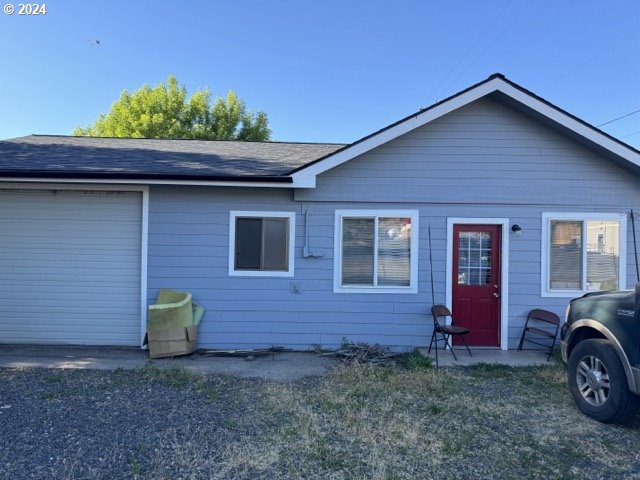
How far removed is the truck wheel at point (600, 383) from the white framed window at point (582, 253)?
2.77m

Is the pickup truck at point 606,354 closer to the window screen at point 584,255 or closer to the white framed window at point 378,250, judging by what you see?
the window screen at point 584,255

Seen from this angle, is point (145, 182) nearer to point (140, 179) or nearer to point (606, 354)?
point (140, 179)

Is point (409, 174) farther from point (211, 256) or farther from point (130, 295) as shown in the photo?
point (130, 295)

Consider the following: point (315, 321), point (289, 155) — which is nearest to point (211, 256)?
point (315, 321)

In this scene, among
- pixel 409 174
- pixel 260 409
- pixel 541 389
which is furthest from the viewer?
pixel 409 174

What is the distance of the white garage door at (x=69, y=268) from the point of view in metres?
7.38

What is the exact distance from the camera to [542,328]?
24.0 ft

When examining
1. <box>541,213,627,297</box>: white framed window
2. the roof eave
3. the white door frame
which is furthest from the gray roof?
<box>541,213,627,297</box>: white framed window

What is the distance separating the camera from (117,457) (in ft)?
11.8

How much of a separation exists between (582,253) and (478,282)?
1.78 metres

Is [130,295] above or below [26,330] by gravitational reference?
above

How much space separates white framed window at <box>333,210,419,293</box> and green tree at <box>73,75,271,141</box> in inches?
810

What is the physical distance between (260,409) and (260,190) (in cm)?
370

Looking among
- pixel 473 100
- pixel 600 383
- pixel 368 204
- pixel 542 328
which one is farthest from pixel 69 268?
pixel 542 328
